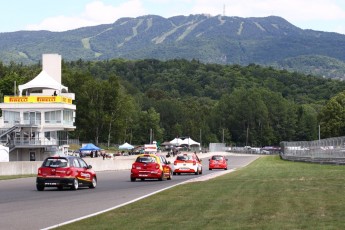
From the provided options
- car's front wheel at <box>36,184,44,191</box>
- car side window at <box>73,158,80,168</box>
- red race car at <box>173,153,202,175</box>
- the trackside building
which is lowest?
car's front wheel at <box>36,184,44,191</box>

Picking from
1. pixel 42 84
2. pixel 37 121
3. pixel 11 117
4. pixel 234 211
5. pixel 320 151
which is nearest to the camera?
pixel 234 211

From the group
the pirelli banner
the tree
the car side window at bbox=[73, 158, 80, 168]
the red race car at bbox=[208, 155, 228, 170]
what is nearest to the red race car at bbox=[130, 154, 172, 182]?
the car side window at bbox=[73, 158, 80, 168]

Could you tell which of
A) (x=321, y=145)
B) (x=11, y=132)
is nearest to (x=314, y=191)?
(x=321, y=145)

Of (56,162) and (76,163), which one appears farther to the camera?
(76,163)

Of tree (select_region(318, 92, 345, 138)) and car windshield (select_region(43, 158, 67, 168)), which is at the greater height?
tree (select_region(318, 92, 345, 138))

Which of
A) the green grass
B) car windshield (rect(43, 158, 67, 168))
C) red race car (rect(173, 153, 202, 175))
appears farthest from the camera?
red race car (rect(173, 153, 202, 175))

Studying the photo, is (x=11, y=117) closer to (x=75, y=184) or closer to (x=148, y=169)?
(x=148, y=169)

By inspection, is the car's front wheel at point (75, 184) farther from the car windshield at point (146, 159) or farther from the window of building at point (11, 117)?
the window of building at point (11, 117)

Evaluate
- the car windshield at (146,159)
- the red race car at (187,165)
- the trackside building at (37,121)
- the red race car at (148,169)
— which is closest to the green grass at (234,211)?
the red race car at (148,169)

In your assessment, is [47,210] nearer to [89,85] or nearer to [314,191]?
[314,191]

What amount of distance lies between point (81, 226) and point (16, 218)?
296 centimetres

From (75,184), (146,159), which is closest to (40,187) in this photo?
(75,184)

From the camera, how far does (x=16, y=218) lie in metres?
18.1

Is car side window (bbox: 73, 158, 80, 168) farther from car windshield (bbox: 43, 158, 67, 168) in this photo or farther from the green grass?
the green grass
